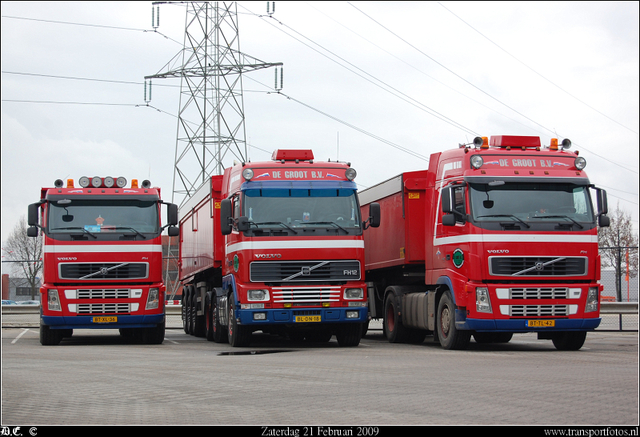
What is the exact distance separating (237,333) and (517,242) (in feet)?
19.9

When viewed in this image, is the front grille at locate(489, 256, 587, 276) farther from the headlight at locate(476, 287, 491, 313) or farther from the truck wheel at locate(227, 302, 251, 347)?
the truck wheel at locate(227, 302, 251, 347)

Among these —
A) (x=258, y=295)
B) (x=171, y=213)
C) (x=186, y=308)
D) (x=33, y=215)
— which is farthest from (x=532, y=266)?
(x=186, y=308)

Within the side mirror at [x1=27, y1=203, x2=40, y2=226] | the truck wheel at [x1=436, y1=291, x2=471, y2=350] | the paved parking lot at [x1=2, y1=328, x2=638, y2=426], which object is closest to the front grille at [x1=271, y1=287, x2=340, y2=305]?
the paved parking lot at [x1=2, y1=328, x2=638, y2=426]

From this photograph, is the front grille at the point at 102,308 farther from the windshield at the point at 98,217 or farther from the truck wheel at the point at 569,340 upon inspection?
the truck wheel at the point at 569,340

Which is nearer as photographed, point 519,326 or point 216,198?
point 519,326

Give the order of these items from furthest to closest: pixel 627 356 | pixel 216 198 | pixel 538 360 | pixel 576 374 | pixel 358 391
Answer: pixel 216 198, pixel 627 356, pixel 538 360, pixel 576 374, pixel 358 391

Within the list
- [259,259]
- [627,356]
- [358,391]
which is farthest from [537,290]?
[358,391]

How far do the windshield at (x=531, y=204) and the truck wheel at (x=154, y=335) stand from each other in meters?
8.40

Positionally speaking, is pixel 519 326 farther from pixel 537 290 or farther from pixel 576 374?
pixel 576 374

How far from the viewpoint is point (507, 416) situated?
799 cm

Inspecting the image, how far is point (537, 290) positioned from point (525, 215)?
1.45 metres

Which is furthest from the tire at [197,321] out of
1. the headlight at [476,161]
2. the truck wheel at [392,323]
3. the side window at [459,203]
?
the headlight at [476,161]

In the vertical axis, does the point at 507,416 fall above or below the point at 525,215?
below

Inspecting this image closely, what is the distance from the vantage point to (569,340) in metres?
17.4
